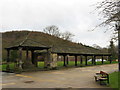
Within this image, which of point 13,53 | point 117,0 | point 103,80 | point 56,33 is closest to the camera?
point 117,0

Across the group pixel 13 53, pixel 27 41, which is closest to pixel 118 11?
pixel 27 41

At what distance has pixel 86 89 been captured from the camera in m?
9.20

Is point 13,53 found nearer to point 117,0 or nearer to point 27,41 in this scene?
point 27,41

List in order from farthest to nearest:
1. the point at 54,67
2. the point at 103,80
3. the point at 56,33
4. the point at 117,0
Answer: the point at 56,33, the point at 54,67, the point at 103,80, the point at 117,0

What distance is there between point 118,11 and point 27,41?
17.6 meters

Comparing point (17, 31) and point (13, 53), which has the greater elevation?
point (17, 31)

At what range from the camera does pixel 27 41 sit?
23469 millimetres

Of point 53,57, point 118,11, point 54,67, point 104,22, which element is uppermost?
point 118,11

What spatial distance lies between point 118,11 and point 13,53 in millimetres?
32651

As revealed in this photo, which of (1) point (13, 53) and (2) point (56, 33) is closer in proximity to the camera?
(1) point (13, 53)

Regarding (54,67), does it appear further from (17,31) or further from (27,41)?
(17,31)

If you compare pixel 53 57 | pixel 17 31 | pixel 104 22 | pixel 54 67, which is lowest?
pixel 54 67

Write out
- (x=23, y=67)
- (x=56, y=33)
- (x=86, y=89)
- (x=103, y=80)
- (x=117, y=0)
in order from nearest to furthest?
(x=117, y=0), (x=86, y=89), (x=103, y=80), (x=23, y=67), (x=56, y=33)

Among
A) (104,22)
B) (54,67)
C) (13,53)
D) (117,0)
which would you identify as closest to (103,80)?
(104,22)
